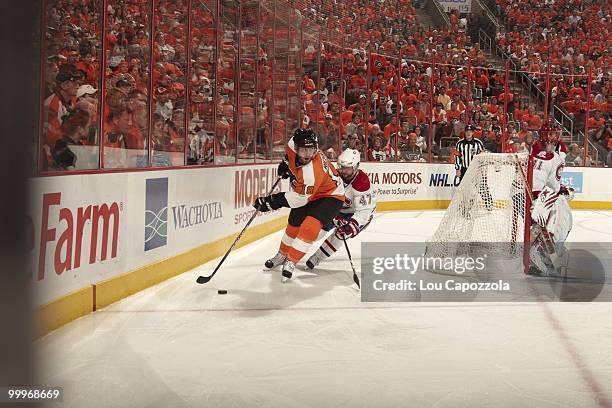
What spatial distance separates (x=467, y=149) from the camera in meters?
12.1

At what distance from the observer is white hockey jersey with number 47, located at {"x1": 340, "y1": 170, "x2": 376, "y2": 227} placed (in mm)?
5910

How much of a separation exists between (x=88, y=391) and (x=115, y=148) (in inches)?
90.5

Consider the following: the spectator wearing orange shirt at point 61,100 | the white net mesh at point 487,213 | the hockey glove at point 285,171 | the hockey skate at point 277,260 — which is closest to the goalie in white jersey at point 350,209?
the hockey skate at point 277,260

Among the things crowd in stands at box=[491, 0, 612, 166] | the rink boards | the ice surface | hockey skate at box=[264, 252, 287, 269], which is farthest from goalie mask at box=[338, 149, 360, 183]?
crowd in stands at box=[491, 0, 612, 166]

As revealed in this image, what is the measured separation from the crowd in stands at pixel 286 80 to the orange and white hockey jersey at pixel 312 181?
3.30 feet

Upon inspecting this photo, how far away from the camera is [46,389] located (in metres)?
1.00

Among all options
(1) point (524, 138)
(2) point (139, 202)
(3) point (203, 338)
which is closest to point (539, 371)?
(3) point (203, 338)

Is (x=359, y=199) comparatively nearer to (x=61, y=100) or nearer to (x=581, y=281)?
(x=581, y=281)

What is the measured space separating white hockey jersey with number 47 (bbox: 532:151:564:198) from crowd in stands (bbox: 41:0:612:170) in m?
2.86

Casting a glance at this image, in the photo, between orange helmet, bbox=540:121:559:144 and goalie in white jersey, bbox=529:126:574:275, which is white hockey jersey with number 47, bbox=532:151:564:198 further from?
orange helmet, bbox=540:121:559:144

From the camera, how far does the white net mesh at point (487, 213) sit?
5.82 metres

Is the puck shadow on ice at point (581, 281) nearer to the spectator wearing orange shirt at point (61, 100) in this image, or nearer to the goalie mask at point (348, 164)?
the goalie mask at point (348, 164)

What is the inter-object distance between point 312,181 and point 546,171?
6.14 feet

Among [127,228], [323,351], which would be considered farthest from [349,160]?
[323,351]
